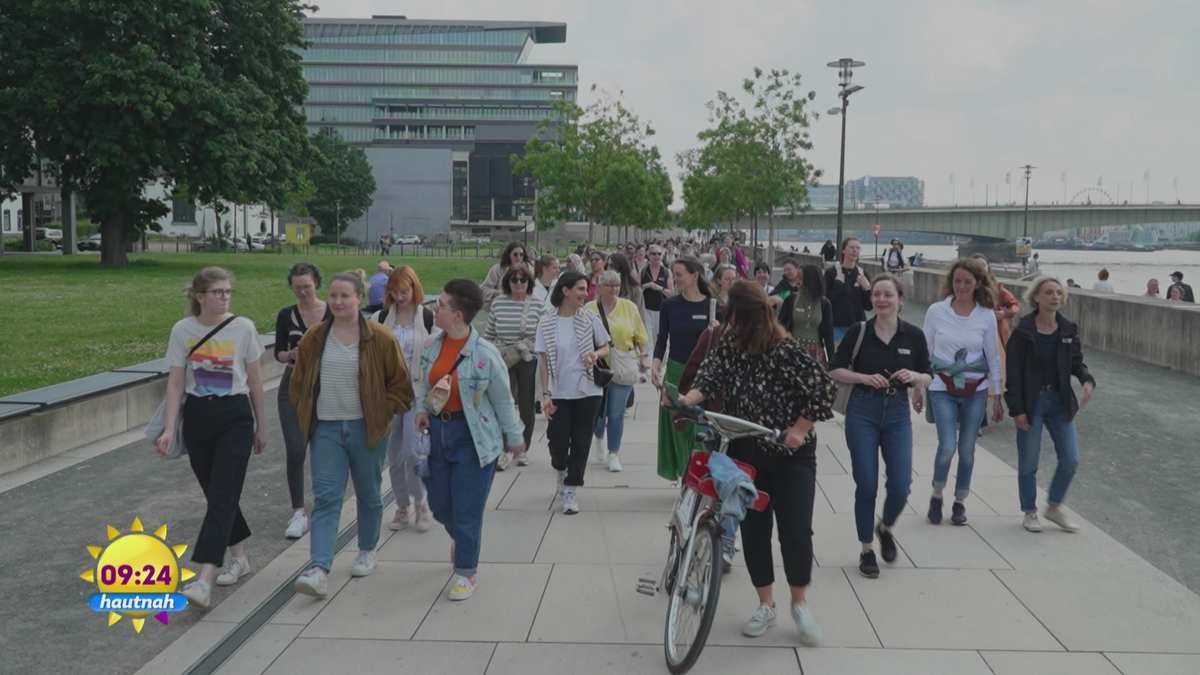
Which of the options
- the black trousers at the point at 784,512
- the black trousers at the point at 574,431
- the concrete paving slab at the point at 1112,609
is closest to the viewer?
the black trousers at the point at 784,512

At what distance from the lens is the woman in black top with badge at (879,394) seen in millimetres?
5676

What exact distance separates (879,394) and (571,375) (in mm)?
2239

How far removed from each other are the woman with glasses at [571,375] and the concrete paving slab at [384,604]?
148 cm

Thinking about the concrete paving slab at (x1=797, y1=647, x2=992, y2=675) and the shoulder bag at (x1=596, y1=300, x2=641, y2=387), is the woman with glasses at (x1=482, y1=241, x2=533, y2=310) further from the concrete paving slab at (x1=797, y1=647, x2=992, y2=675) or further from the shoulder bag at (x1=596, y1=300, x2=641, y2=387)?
the concrete paving slab at (x1=797, y1=647, x2=992, y2=675)

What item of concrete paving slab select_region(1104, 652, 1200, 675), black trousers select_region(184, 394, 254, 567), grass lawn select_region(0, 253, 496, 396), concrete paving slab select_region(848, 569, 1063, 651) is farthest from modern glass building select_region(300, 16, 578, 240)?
concrete paving slab select_region(1104, 652, 1200, 675)

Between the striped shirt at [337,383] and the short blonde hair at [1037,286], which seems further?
the short blonde hair at [1037,286]

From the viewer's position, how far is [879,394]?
18.6ft

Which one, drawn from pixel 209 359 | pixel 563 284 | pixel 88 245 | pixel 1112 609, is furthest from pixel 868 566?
pixel 88 245

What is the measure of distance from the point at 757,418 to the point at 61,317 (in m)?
16.5

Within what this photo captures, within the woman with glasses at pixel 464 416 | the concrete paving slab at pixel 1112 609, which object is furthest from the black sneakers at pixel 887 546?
the woman with glasses at pixel 464 416

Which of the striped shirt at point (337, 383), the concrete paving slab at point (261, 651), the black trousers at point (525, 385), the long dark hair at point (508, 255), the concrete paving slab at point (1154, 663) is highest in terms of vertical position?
the long dark hair at point (508, 255)

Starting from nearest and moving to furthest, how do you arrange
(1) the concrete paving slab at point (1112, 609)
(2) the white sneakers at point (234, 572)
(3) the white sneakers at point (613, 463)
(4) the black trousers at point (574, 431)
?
1. (1) the concrete paving slab at point (1112, 609)
2. (2) the white sneakers at point (234, 572)
3. (4) the black trousers at point (574, 431)
4. (3) the white sneakers at point (613, 463)

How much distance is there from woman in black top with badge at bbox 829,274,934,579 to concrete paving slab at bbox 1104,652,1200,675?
1387mm

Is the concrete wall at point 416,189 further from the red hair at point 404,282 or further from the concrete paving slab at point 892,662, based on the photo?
the concrete paving slab at point 892,662
